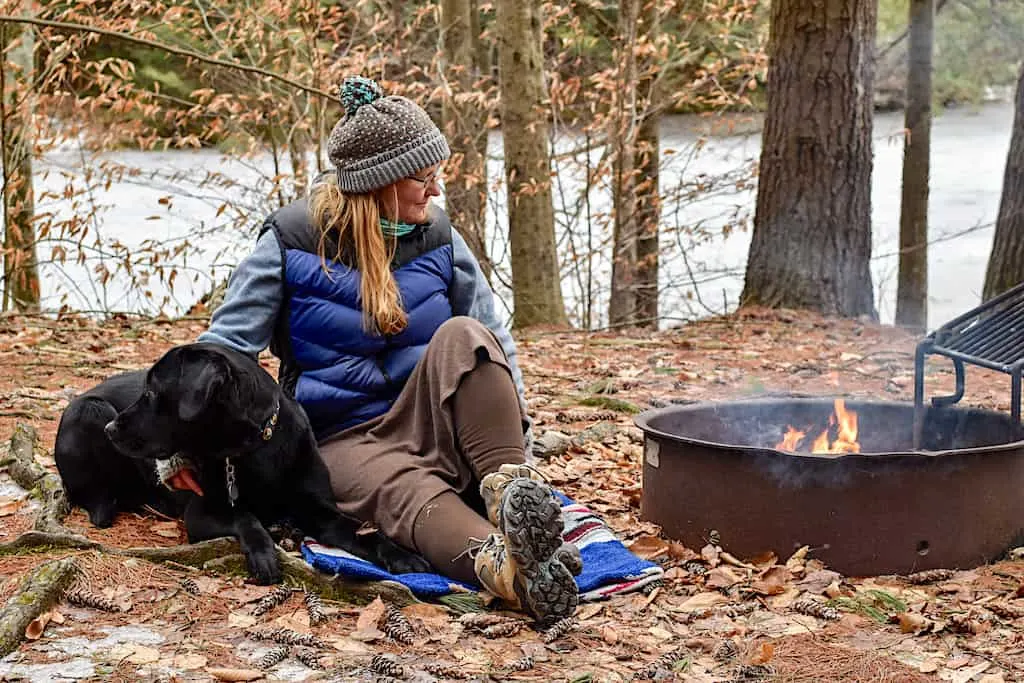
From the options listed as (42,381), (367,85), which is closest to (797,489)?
(367,85)

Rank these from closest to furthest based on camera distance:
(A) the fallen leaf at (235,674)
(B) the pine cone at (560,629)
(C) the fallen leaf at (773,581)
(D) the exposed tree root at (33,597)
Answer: (A) the fallen leaf at (235,674)
(D) the exposed tree root at (33,597)
(B) the pine cone at (560,629)
(C) the fallen leaf at (773,581)

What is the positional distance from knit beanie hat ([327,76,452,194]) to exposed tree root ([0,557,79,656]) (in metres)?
1.54

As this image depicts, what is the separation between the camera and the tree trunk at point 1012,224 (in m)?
7.51

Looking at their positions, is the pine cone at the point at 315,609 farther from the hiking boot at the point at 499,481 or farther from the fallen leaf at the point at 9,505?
the fallen leaf at the point at 9,505

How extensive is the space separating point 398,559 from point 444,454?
396 mm

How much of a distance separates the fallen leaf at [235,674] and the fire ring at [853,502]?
164cm

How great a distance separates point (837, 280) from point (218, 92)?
6078mm

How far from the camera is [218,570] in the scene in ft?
11.4

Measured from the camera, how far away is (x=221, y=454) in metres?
3.52

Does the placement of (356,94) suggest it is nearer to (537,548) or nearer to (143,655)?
(537,548)

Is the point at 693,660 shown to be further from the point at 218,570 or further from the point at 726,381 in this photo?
the point at 726,381

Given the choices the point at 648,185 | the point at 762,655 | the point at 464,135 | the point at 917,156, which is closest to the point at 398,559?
the point at 762,655

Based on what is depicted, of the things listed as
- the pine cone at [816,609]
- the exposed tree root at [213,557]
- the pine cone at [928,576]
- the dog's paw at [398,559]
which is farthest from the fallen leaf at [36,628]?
the pine cone at [928,576]

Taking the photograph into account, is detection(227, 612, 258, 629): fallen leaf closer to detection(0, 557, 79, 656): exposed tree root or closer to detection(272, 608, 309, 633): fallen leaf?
detection(272, 608, 309, 633): fallen leaf
